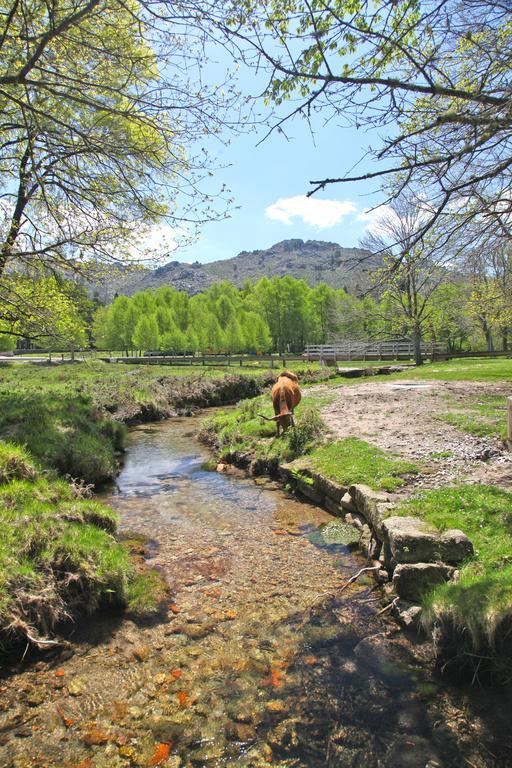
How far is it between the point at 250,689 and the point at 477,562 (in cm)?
290

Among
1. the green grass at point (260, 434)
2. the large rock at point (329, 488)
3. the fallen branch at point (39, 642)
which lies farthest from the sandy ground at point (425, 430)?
the fallen branch at point (39, 642)

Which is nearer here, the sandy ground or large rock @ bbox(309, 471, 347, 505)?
the sandy ground

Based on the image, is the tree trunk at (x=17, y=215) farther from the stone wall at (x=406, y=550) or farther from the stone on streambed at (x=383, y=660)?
the stone on streambed at (x=383, y=660)

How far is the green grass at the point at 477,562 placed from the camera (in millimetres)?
4082

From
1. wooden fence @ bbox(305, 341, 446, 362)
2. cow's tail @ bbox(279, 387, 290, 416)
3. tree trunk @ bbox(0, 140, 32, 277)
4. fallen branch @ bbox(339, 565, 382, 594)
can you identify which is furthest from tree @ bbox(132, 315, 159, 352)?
fallen branch @ bbox(339, 565, 382, 594)

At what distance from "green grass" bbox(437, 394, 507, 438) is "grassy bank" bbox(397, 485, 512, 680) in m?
3.78

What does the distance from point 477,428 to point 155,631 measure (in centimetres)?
813

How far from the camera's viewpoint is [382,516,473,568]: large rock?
5266 mm

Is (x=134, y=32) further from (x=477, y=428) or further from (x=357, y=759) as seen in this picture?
(x=477, y=428)

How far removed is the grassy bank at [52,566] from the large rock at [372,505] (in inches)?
129

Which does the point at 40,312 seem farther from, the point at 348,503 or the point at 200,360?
the point at 200,360

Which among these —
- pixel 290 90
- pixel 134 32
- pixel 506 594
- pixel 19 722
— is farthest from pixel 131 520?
pixel 134 32

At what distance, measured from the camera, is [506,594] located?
416 centimetres

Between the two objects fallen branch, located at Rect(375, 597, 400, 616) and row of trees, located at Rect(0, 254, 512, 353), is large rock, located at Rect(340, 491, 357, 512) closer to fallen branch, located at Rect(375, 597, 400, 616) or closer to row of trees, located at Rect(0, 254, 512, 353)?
fallen branch, located at Rect(375, 597, 400, 616)
